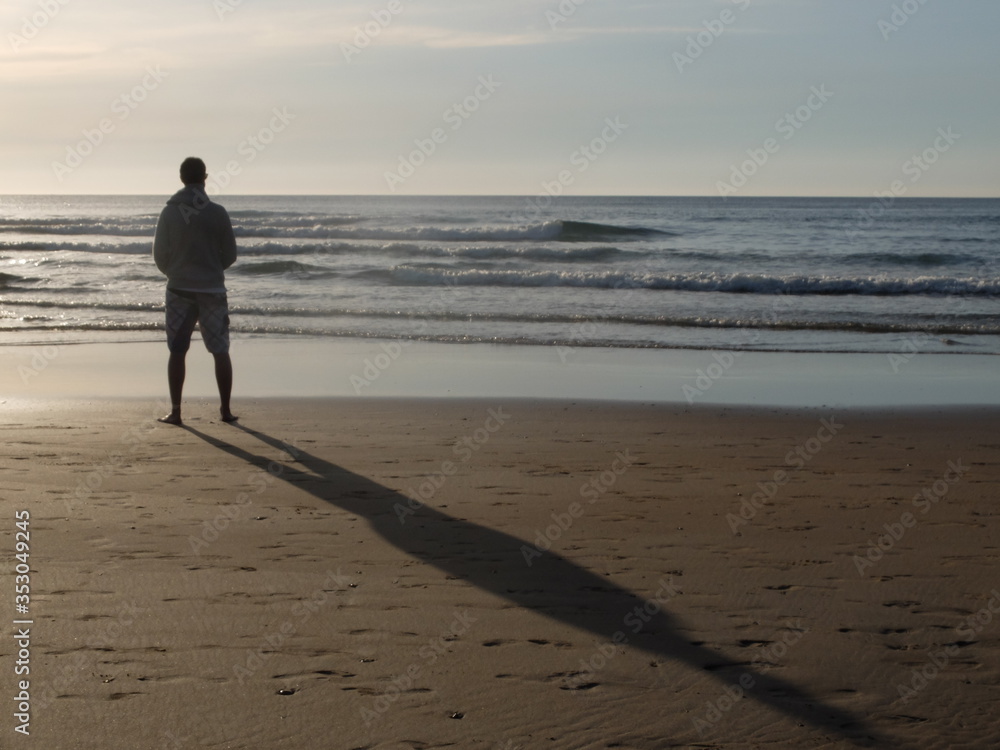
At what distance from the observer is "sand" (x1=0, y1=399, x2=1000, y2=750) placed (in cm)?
264

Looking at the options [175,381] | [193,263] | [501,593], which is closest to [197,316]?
[193,263]

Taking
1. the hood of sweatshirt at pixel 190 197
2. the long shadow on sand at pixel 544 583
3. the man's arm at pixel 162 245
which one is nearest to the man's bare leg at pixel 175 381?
the man's arm at pixel 162 245

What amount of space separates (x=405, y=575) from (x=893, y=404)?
218 inches

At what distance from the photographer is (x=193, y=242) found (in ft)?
20.8

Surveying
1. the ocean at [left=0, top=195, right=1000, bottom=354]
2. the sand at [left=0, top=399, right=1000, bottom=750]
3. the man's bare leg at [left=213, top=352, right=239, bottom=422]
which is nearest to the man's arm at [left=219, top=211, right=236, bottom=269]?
the man's bare leg at [left=213, top=352, right=239, bottom=422]

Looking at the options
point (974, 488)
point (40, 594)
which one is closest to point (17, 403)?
point (40, 594)

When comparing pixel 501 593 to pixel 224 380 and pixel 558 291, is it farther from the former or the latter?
pixel 558 291

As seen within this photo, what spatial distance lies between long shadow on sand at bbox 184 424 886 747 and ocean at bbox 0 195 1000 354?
Answer: 22.7ft

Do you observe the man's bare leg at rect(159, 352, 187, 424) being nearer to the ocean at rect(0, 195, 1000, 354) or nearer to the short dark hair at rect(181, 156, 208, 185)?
the short dark hair at rect(181, 156, 208, 185)

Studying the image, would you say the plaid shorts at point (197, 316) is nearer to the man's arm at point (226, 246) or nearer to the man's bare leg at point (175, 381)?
the man's bare leg at point (175, 381)

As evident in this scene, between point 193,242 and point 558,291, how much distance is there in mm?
11992

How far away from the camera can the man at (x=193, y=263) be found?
20.6ft

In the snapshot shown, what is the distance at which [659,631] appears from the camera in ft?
10.5

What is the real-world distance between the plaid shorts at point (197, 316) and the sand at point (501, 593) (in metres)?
0.73
